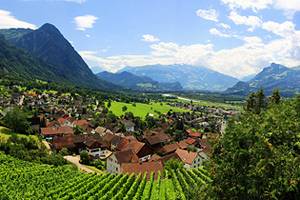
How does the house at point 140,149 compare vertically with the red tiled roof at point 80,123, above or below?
below

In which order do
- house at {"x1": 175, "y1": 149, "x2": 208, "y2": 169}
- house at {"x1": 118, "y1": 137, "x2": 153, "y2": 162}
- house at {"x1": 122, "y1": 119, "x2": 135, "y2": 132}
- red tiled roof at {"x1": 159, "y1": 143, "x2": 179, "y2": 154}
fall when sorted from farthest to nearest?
house at {"x1": 122, "y1": 119, "x2": 135, "y2": 132} → red tiled roof at {"x1": 159, "y1": 143, "x2": 179, "y2": 154} → house at {"x1": 118, "y1": 137, "x2": 153, "y2": 162} → house at {"x1": 175, "y1": 149, "x2": 208, "y2": 169}

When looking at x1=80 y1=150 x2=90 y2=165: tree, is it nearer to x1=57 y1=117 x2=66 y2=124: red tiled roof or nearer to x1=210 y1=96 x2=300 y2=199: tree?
x1=57 y1=117 x2=66 y2=124: red tiled roof

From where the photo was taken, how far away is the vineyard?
36.6 meters

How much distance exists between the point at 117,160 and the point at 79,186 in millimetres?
24412

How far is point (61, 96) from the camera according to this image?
512 ft

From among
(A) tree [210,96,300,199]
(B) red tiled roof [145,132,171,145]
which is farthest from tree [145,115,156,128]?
(A) tree [210,96,300,199]

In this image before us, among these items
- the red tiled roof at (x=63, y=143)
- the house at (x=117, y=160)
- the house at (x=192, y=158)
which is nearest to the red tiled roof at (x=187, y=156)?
the house at (x=192, y=158)

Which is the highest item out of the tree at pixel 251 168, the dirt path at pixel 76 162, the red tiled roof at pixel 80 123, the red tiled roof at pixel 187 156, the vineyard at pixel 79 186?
the tree at pixel 251 168

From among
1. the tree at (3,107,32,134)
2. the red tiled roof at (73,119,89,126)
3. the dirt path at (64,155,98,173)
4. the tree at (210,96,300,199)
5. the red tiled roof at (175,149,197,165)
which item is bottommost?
the dirt path at (64,155,98,173)

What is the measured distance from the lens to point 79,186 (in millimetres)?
41344

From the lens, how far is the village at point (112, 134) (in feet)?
232

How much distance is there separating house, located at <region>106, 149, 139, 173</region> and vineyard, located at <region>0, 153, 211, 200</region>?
49.6 ft

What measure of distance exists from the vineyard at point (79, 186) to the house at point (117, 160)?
15132 millimetres

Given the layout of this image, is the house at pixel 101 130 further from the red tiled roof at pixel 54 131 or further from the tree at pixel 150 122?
the tree at pixel 150 122
